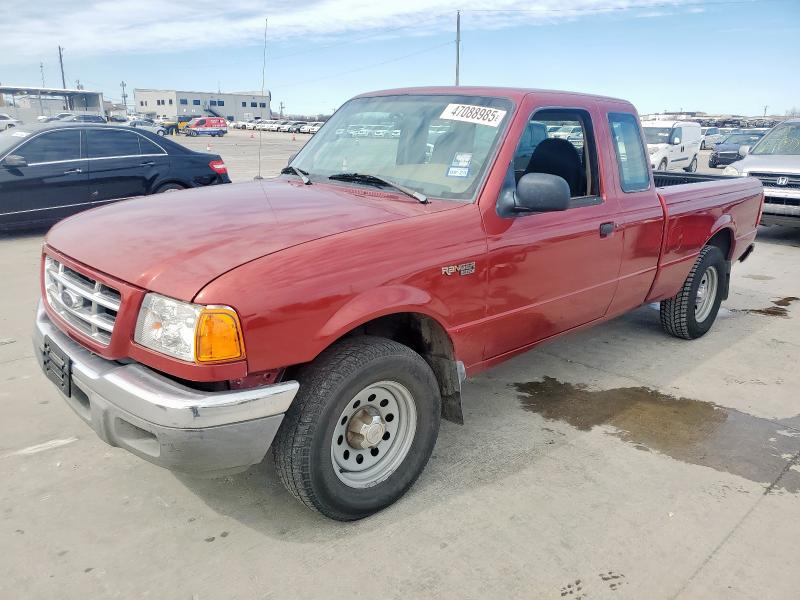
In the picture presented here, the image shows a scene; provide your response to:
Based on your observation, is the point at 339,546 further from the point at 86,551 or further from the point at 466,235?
the point at 466,235

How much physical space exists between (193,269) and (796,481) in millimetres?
3055

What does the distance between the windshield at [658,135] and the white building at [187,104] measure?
7121cm

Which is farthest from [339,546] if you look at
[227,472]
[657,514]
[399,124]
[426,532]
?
[399,124]

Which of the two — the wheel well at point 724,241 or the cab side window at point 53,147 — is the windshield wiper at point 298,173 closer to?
the wheel well at point 724,241

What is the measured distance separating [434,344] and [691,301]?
116 inches

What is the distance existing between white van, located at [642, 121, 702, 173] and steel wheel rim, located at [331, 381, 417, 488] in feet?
54.1

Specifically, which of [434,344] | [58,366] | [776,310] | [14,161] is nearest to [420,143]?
[434,344]

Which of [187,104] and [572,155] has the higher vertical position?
[187,104]

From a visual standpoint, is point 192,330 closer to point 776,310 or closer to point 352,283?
point 352,283

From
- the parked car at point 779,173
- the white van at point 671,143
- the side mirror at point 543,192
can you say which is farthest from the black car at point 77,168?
the white van at point 671,143

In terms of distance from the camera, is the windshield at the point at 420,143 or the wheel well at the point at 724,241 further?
the wheel well at the point at 724,241

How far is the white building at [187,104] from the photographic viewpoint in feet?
283

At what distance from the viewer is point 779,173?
9.40 metres

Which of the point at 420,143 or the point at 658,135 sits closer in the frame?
the point at 420,143
